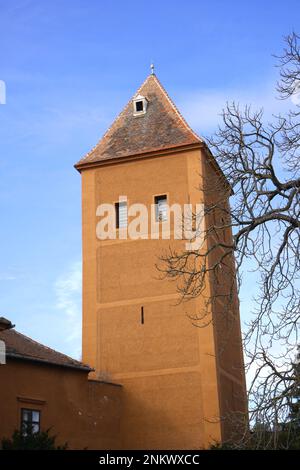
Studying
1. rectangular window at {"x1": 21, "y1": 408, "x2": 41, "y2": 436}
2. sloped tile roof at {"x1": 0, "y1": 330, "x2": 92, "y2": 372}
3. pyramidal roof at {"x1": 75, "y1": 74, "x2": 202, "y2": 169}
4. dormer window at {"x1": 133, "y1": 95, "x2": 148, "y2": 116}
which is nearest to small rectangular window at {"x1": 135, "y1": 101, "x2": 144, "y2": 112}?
dormer window at {"x1": 133, "y1": 95, "x2": 148, "y2": 116}

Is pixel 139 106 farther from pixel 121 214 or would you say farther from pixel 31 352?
pixel 31 352

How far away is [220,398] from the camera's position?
24.4 meters

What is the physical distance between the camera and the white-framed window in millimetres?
27688

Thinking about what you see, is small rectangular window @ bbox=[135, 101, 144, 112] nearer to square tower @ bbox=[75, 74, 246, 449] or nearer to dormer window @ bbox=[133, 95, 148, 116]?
dormer window @ bbox=[133, 95, 148, 116]

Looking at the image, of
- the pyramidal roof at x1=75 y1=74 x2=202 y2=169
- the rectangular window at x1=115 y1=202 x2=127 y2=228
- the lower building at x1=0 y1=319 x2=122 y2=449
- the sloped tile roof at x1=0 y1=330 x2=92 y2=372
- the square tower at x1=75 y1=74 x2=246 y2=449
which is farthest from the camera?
the pyramidal roof at x1=75 y1=74 x2=202 y2=169

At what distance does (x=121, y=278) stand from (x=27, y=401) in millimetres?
6797

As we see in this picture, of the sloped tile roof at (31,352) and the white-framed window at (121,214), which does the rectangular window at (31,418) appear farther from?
the white-framed window at (121,214)

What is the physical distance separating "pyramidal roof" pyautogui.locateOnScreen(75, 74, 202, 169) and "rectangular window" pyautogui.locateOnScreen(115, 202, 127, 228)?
1.98 metres

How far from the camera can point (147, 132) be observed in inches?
1152

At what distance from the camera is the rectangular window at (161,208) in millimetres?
27156

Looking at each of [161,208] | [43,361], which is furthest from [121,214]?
[43,361]

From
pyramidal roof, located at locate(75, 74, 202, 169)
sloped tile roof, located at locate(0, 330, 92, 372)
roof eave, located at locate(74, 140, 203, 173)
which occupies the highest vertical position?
pyramidal roof, located at locate(75, 74, 202, 169)

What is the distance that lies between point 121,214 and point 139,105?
559cm
